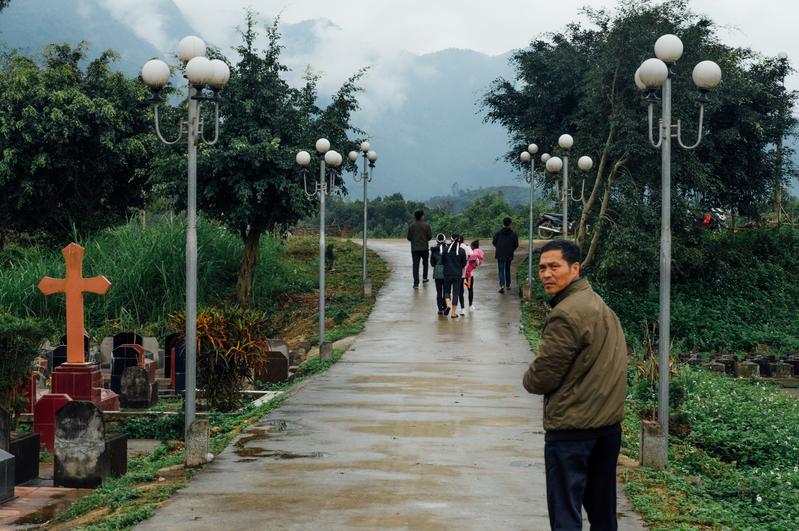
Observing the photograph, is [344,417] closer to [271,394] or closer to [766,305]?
[271,394]

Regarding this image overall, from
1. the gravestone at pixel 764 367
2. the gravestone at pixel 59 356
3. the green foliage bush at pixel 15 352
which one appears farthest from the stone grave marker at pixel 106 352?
the gravestone at pixel 764 367

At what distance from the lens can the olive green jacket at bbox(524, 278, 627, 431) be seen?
5.92m

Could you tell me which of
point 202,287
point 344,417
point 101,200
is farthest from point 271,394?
point 101,200

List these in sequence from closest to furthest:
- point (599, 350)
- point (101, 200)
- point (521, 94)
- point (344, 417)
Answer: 1. point (599, 350)
2. point (344, 417)
3. point (101, 200)
4. point (521, 94)

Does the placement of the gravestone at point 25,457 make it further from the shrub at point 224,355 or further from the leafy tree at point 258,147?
the leafy tree at point 258,147

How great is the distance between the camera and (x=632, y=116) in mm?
28469

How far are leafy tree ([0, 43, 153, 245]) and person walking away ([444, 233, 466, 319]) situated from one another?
38.7 feet

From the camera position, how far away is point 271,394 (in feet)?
50.8

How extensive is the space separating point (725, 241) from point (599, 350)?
3172 cm

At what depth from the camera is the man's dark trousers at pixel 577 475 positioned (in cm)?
598

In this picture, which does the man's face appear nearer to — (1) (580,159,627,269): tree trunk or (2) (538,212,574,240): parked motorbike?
(1) (580,159,627,269): tree trunk

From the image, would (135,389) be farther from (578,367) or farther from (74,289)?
(578,367)

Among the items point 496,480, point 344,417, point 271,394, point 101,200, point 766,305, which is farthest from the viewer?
point 101,200

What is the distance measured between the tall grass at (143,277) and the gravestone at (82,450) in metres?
15.8
